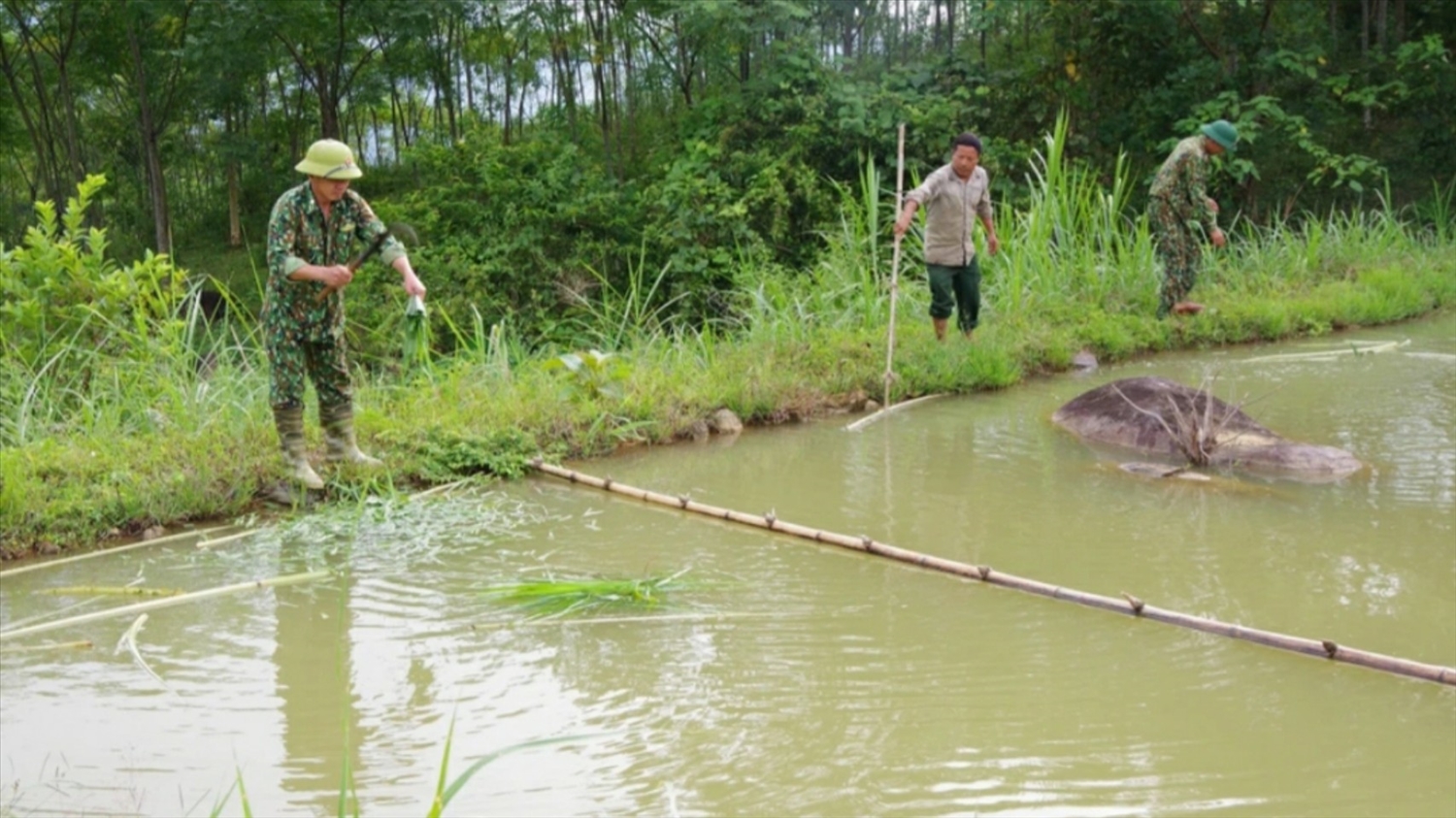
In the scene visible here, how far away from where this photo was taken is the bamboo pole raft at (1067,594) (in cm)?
357

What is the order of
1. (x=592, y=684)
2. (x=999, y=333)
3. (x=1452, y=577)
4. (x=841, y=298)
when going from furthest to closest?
1. (x=841, y=298)
2. (x=999, y=333)
3. (x=1452, y=577)
4. (x=592, y=684)

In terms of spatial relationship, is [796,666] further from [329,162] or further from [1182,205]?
[1182,205]

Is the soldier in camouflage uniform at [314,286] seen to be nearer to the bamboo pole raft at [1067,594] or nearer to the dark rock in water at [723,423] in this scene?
the bamboo pole raft at [1067,594]

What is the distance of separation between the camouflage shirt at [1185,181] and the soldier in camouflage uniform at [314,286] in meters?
5.96

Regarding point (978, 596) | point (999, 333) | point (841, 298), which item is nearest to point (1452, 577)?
point (978, 596)

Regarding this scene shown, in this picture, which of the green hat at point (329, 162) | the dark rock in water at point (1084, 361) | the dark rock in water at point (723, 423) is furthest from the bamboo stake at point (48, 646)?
the dark rock in water at point (1084, 361)

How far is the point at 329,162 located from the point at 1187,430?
3.95 m

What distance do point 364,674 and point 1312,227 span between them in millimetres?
11110

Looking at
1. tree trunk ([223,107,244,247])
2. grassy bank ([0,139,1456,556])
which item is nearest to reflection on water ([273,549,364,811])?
grassy bank ([0,139,1456,556])

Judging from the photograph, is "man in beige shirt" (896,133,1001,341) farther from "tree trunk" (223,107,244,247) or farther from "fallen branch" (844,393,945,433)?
"tree trunk" (223,107,244,247)

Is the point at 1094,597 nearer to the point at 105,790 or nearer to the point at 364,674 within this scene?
the point at 364,674

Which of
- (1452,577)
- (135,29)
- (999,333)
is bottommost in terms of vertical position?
(1452,577)

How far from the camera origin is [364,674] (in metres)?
3.83

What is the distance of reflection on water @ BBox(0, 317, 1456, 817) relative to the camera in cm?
310
